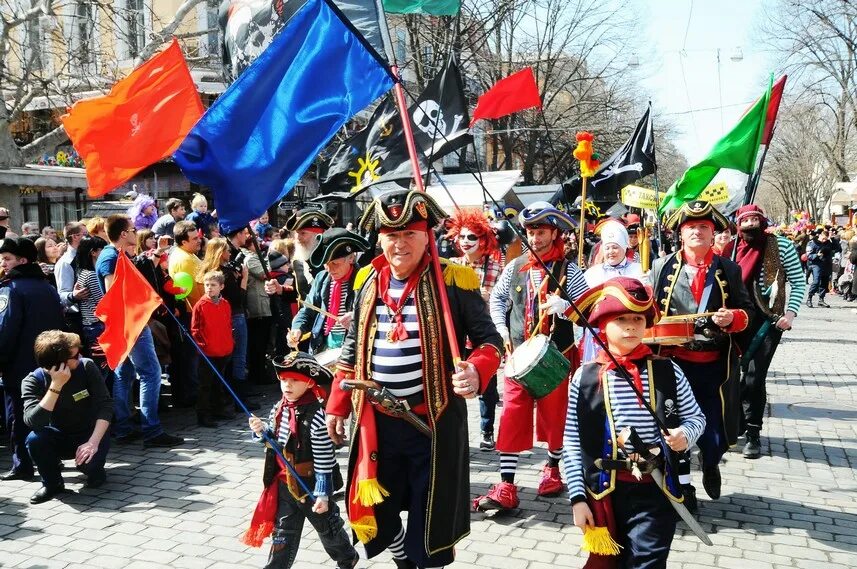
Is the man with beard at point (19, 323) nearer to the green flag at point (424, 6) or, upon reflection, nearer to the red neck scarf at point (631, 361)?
the green flag at point (424, 6)

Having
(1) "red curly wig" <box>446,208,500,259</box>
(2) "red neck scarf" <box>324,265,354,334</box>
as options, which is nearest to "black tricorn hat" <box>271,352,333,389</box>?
(2) "red neck scarf" <box>324,265,354,334</box>

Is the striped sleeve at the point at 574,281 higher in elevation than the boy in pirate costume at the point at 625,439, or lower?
higher

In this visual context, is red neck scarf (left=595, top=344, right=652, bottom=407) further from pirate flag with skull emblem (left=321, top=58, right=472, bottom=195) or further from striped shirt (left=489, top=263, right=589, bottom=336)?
pirate flag with skull emblem (left=321, top=58, right=472, bottom=195)

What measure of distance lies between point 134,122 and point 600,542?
324 cm

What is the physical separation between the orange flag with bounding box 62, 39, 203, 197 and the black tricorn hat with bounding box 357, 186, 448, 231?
131cm

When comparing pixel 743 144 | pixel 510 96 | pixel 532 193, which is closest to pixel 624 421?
pixel 743 144

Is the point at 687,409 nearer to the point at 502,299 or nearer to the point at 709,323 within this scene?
the point at 709,323

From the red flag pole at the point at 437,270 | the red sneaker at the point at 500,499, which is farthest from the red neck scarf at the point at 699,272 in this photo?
the red flag pole at the point at 437,270

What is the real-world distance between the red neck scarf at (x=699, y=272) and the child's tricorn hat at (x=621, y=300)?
2061 mm

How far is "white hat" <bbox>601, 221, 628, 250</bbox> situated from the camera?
20.3 feet

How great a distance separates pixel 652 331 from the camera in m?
5.28

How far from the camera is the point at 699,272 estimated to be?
570 cm

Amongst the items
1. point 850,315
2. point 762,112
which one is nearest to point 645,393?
point 762,112

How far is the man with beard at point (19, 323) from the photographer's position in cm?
661
